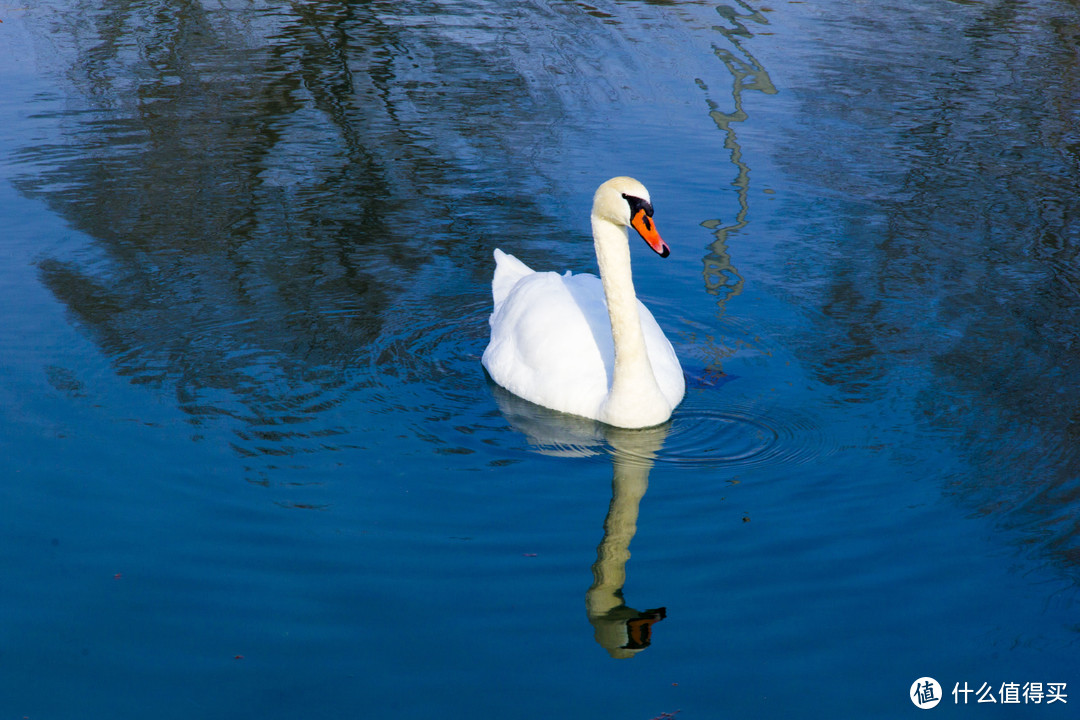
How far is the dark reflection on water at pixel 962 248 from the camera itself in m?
6.87

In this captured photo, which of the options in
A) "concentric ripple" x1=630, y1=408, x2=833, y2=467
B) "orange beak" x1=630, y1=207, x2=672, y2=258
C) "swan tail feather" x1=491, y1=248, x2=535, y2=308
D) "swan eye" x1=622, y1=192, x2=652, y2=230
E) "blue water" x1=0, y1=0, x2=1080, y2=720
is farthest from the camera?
"swan tail feather" x1=491, y1=248, x2=535, y2=308

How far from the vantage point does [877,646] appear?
5.03 metres

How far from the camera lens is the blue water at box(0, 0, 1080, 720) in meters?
4.95

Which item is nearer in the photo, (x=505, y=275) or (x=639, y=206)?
(x=639, y=206)

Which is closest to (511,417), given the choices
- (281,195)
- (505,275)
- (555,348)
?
(555,348)

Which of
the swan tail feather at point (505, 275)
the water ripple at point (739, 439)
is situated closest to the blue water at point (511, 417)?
the water ripple at point (739, 439)

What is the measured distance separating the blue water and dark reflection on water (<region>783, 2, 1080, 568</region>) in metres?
0.04

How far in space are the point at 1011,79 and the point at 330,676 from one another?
48.6ft

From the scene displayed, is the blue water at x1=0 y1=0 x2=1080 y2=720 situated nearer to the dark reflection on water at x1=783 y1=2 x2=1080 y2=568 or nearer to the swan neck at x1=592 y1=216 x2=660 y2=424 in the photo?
the dark reflection on water at x1=783 y1=2 x2=1080 y2=568

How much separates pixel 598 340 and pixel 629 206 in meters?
1.24

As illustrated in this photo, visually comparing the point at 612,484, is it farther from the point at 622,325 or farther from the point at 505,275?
the point at 505,275

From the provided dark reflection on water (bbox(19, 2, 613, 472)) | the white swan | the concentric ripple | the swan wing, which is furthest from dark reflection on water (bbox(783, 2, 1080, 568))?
dark reflection on water (bbox(19, 2, 613, 472))

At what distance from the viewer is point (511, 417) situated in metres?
7.14

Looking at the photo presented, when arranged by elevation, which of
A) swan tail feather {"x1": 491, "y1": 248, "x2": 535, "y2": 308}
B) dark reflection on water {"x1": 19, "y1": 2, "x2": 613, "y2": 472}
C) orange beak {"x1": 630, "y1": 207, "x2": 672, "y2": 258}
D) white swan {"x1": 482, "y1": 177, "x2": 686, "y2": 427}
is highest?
orange beak {"x1": 630, "y1": 207, "x2": 672, "y2": 258}
